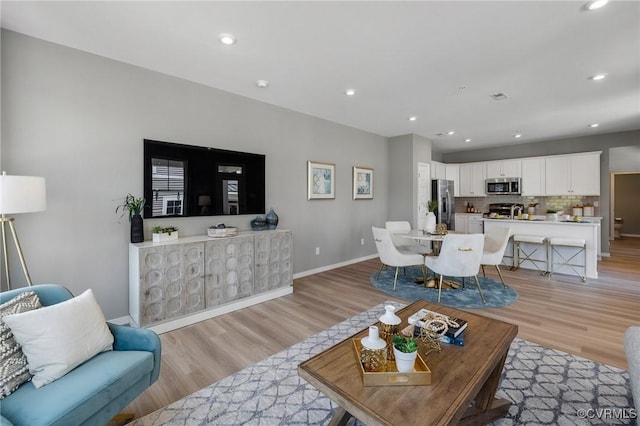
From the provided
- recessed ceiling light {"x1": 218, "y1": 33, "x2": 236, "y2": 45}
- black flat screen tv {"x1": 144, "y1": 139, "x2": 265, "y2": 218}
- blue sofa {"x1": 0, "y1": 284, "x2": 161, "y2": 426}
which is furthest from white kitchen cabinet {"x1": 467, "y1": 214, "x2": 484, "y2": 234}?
blue sofa {"x1": 0, "y1": 284, "x2": 161, "y2": 426}

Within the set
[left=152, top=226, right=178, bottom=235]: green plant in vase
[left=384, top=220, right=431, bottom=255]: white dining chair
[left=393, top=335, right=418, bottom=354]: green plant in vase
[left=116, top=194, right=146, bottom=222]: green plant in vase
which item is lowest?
[left=393, top=335, right=418, bottom=354]: green plant in vase

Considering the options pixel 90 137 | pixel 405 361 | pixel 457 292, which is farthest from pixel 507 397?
pixel 90 137

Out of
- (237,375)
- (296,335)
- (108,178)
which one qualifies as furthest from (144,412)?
(108,178)

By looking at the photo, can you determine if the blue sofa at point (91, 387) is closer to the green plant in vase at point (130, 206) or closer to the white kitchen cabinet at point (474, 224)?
the green plant in vase at point (130, 206)

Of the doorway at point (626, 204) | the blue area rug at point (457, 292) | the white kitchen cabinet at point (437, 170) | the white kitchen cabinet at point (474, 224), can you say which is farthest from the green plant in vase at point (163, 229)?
the doorway at point (626, 204)

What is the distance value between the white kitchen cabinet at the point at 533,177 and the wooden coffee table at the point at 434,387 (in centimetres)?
656

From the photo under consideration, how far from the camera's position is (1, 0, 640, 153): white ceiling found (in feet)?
7.16

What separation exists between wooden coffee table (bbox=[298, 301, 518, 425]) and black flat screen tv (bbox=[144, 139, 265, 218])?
2.61 m

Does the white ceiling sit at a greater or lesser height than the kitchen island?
greater

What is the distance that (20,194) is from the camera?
77.7 inches

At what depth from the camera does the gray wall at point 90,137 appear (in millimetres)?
2496

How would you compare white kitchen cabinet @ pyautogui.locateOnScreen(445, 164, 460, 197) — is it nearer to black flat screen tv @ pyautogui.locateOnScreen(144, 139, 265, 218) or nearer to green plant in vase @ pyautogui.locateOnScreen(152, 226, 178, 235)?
black flat screen tv @ pyautogui.locateOnScreen(144, 139, 265, 218)

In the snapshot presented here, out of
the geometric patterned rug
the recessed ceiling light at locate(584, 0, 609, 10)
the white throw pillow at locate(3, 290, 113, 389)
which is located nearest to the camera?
the white throw pillow at locate(3, 290, 113, 389)

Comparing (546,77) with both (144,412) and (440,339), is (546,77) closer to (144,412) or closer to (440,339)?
(440,339)
